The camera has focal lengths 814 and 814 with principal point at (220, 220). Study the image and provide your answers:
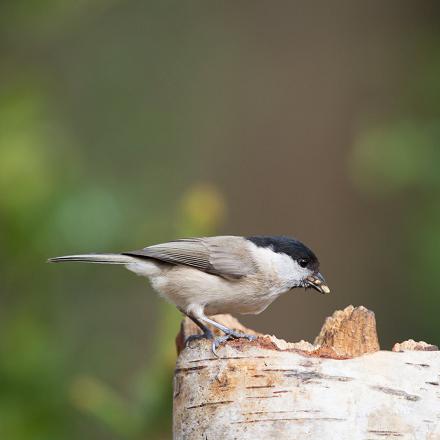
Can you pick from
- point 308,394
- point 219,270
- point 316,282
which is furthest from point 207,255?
point 308,394

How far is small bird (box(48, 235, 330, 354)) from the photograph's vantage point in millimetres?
3195

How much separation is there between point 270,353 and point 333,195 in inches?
189

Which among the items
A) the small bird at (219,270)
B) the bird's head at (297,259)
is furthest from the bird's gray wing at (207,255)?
the bird's head at (297,259)

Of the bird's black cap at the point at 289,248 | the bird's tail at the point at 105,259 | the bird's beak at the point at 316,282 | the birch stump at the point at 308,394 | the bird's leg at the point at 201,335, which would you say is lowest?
the birch stump at the point at 308,394

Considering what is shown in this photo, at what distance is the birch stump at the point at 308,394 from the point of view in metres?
2.21

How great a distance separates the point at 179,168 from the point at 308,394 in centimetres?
473

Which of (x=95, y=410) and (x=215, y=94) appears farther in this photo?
(x=215, y=94)

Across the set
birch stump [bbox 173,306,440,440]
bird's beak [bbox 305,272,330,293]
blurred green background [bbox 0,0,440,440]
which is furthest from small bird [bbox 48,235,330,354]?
birch stump [bbox 173,306,440,440]

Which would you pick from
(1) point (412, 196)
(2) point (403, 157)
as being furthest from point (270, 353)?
(1) point (412, 196)

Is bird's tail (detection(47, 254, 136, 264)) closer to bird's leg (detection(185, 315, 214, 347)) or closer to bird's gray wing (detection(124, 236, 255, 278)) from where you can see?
bird's gray wing (detection(124, 236, 255, 278))

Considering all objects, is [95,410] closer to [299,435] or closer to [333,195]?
[299,435]

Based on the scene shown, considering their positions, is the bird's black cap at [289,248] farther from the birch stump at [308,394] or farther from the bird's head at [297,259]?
the birch stump at [308,394]

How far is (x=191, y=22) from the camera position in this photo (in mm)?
7312

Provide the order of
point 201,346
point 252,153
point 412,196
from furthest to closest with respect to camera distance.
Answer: point 252,153 < point 412,196 < point 201,346
